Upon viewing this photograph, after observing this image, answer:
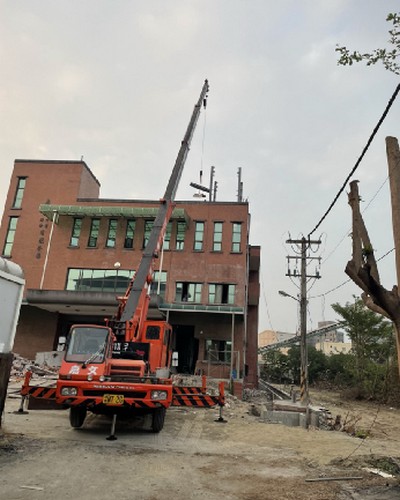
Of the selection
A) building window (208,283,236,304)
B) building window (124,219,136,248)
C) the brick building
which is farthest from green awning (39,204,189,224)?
building window (208,283,236,304)

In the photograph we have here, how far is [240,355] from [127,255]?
38.6 ft

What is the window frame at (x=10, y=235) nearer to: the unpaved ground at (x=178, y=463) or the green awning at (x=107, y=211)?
the green awning at (x=107, y=211)

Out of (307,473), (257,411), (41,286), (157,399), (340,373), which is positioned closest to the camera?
(307,473)

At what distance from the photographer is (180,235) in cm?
3259

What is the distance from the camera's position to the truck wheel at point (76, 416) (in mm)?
10367

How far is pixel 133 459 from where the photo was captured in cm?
771

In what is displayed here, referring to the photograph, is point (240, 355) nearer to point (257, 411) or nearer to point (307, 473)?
point (257, 411)

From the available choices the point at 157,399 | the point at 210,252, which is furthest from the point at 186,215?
the point at 157,399

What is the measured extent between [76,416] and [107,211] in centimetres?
2242

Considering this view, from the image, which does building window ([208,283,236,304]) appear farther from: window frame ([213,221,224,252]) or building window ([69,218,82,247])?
building window ([69,218,82,247])

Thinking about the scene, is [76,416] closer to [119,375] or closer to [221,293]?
[119,375]

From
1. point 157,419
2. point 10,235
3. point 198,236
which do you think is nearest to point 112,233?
point 198,236

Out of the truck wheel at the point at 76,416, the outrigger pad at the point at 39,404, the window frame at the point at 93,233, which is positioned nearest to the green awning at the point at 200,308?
the window frame at the point at 93,233

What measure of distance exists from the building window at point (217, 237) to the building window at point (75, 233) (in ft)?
36.7
